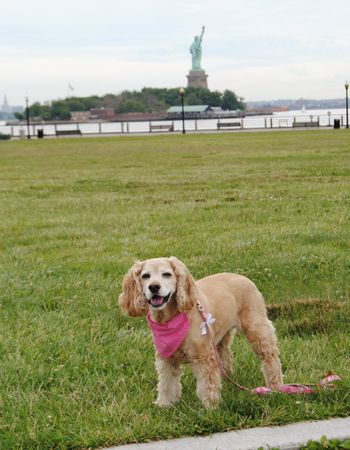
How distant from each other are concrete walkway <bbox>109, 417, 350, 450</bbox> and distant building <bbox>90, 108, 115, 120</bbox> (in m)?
138

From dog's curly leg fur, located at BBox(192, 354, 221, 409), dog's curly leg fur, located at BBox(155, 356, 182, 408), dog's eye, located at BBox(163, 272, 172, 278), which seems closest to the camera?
dog's eye, located at BBox(163, 272, 172, 278)

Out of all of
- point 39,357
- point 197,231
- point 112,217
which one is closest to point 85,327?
point 39,357

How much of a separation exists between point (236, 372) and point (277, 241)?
4140 mm

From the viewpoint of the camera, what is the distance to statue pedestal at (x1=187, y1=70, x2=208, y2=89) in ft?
558

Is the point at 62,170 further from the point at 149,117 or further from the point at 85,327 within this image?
the point at 149,117

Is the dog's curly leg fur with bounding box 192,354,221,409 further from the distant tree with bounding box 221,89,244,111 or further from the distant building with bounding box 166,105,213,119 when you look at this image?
the distant tree with bounding box 221,89,244,111

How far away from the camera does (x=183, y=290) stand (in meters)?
3.77

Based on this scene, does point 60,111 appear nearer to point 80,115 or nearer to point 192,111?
point 80,115

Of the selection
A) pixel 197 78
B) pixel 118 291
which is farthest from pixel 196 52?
pixel 118 291

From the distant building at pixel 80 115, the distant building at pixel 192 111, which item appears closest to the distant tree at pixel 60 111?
the distant building at pixel 80 115

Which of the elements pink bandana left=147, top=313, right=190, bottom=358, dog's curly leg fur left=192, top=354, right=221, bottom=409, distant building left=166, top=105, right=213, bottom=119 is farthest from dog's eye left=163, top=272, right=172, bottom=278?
distant building left=166, top=105, right=213, bottom=119

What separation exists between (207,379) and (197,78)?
171 metres

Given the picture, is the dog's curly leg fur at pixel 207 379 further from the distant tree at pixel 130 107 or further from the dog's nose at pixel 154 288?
the distant tree at pixel 130 107

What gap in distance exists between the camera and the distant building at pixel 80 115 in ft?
463
